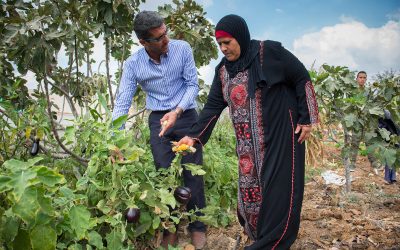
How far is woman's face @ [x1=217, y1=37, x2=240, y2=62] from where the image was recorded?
7.45 feet

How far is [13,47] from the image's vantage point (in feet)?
9.12

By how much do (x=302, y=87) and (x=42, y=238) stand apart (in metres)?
1.57

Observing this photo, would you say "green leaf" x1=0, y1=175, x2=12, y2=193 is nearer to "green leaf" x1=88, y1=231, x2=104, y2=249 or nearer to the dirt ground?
"green leaf" x1=88, y1=231, x2=104, y2=249

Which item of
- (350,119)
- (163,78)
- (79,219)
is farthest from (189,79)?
(350,119)

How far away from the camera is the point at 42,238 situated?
161 centimetres

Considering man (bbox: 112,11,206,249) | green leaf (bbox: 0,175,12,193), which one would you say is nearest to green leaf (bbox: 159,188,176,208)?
man (bbox: 112,11,206,249)

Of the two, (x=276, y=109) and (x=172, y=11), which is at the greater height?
(x=172, y=11)

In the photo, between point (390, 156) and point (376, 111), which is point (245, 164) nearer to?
point (390, 156)

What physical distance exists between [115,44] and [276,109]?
2.81 m

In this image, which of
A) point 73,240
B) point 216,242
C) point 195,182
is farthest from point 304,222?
point 73,240

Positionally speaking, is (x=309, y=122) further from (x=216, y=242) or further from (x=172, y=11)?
(x=172, y=11)

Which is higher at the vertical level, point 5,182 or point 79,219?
point 5,182

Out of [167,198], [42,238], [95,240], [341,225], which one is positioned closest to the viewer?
[42,238]

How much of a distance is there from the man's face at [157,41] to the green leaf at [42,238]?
150 centimetres
